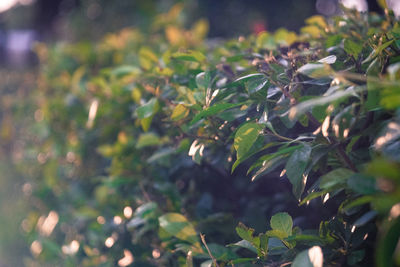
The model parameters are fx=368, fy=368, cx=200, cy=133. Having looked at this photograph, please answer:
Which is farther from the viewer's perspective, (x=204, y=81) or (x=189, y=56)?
(x=189, y=56)

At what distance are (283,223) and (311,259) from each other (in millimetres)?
148

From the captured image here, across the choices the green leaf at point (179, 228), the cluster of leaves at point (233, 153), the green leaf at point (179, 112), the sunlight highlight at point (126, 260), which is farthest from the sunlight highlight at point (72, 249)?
the green leaf at point (179, 112)

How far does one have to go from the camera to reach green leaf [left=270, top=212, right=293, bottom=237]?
783 millimetres

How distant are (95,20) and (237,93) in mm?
4684

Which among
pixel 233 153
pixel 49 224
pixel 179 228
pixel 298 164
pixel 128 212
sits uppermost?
pixel 298 164

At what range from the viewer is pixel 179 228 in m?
0.99

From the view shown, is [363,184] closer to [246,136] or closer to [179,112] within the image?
[246,136]

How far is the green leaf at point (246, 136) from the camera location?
801 mm

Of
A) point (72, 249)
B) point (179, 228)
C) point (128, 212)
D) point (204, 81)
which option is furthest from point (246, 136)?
point (72, 249)

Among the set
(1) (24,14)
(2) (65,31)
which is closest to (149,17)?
(2) (65,31)

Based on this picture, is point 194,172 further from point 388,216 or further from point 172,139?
point 388,216

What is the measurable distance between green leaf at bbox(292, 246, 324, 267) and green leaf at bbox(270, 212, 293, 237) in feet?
0.39

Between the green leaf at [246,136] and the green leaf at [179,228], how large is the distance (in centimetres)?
31

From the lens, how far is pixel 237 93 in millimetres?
1062
